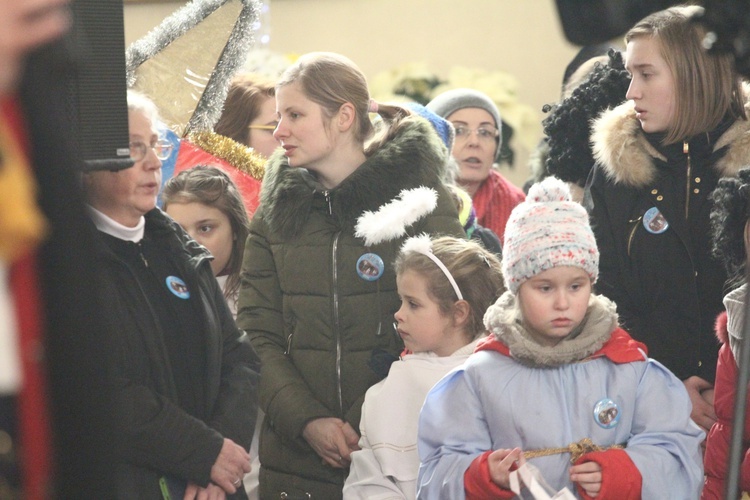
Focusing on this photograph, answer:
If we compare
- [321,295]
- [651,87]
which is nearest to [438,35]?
[651,87]

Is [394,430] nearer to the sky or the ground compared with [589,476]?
nearer to the ground

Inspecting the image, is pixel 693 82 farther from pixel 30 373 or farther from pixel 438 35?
pixel 438 35

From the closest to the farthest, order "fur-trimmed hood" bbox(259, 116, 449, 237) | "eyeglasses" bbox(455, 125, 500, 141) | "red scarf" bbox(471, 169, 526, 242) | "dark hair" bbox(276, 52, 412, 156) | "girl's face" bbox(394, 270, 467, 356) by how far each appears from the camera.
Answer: "girl's face" bbox(394, 270, 467, 356) → "fur-trimmed hood" bbox(259, 116, 449, 237) → "dark hair" bbox(276, 52, 412, 156) → "red scarf" bbox(471, 169, 526, 242) → "eyeglasses" bbox(455, 125, 500, 141)

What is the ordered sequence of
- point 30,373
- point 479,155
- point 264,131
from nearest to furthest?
point 30,373, point 264,131, point 479,155

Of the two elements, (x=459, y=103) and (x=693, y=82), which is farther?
(x=459, y=103)

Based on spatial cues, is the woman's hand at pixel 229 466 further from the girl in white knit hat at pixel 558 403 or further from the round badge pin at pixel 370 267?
the round badge pin at pixel 370 267

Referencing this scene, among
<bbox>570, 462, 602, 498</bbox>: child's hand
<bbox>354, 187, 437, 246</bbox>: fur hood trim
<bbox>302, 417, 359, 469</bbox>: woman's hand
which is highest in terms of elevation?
<bbox>354, 187, 437, 246</bbox>: fur hood trim

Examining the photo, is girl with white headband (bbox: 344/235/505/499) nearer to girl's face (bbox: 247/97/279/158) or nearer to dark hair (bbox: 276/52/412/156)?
dark hair (bbox: 276/52/412/156)

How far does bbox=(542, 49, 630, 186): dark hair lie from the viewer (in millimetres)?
3576

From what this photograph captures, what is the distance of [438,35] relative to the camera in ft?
21.4

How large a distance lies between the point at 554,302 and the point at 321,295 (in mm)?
828

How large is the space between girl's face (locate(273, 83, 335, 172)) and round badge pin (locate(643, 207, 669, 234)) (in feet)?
3.12

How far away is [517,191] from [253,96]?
1353mm

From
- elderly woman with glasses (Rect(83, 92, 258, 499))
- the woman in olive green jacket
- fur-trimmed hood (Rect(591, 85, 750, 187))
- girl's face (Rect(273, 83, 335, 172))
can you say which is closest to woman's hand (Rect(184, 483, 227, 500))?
elderly woman with glasses (Rect(83, 92, 258, 499))
